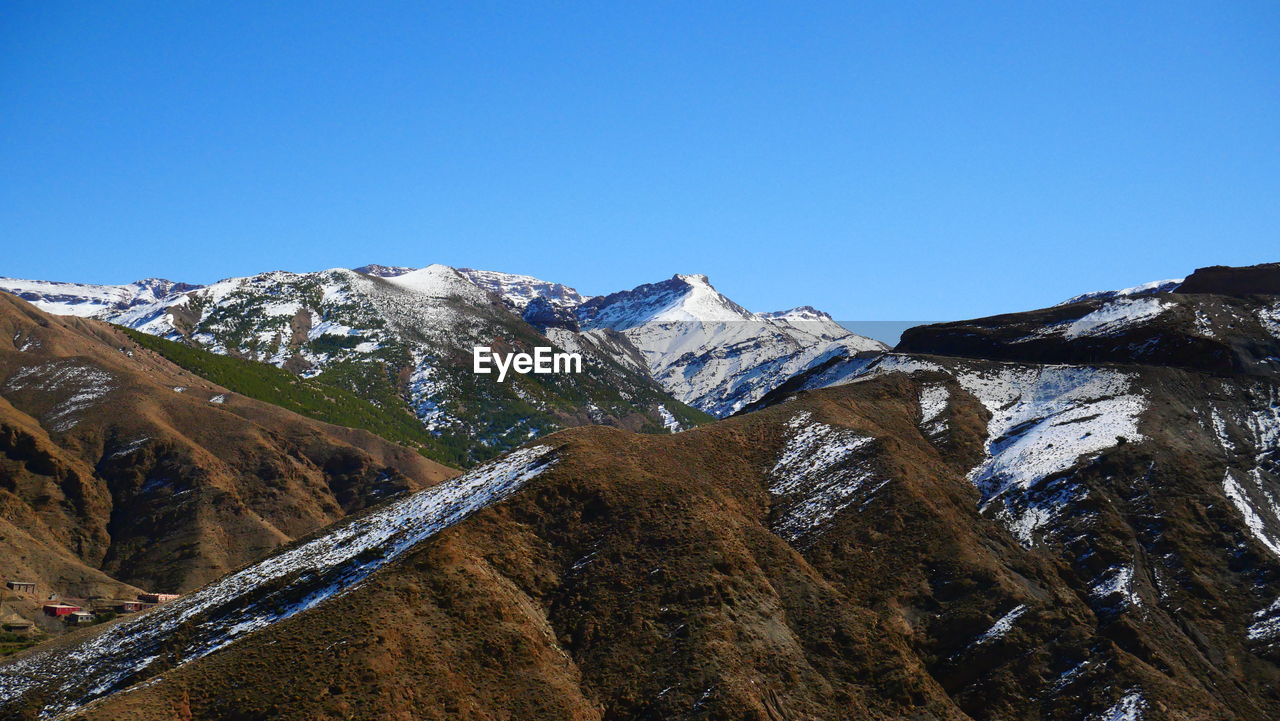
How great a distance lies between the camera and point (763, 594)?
69062mm

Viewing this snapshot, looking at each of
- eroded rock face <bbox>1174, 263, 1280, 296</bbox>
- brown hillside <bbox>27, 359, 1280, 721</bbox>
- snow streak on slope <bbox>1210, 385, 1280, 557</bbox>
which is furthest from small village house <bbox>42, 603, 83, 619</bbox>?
eroded rock face <bbox>1174, 263, 1280, 296</bbox>

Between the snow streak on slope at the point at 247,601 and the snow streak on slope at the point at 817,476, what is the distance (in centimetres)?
1857

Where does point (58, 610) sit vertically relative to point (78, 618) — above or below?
above

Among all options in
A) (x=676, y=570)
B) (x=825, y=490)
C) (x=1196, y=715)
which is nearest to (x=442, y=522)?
(x=676, y=570)

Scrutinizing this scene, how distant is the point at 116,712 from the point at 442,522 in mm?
24061

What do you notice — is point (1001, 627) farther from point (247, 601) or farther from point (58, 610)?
point (58, 610)

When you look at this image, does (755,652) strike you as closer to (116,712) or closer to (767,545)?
(767,545)

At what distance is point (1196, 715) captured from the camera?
64.2 meters

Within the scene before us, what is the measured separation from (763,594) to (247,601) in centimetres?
3244

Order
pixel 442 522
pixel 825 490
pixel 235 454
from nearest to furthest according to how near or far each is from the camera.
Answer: pixel 442 522 < pixel 825 490 < pixel 235 454

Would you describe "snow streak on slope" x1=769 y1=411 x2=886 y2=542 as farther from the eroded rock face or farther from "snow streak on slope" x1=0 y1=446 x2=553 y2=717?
the eroded rock face

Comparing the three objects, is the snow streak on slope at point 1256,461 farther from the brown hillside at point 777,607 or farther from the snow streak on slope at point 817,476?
the snow streak on slope at point 817,476

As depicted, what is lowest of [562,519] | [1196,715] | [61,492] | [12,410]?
[1196,715]

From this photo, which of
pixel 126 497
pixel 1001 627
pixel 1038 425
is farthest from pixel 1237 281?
pixel 126 497
